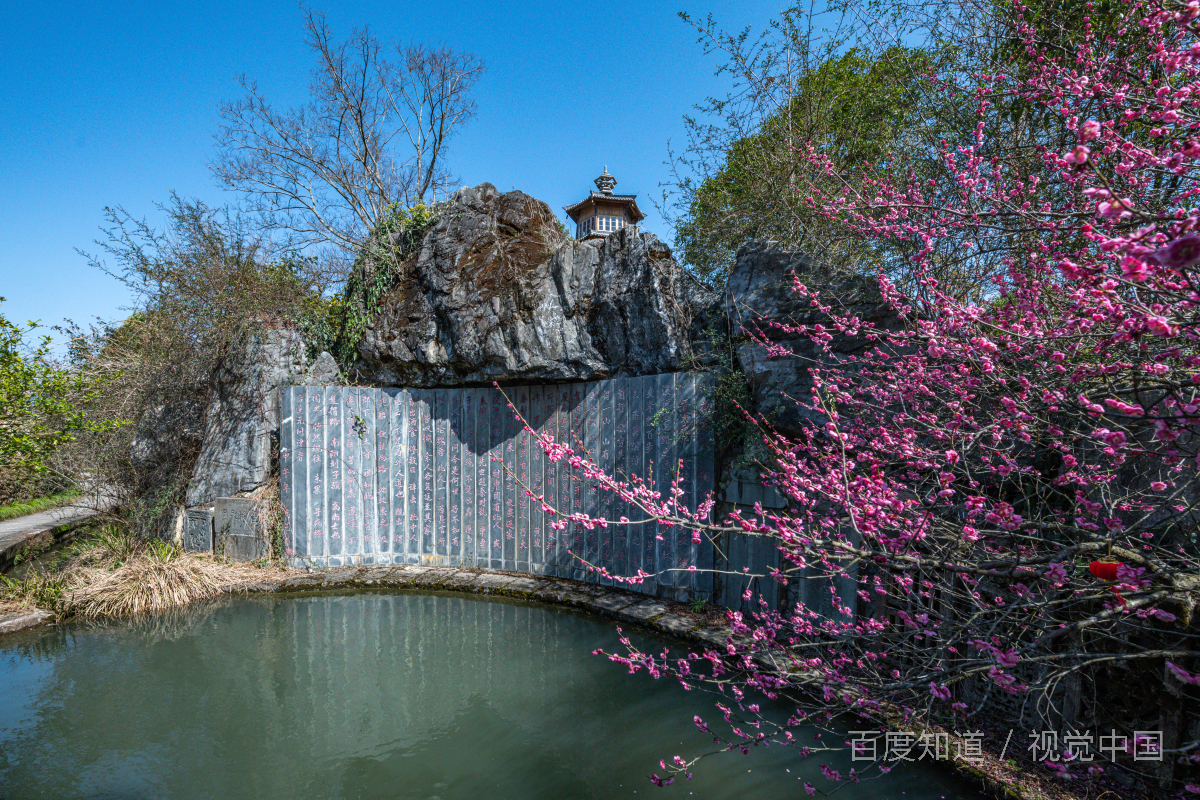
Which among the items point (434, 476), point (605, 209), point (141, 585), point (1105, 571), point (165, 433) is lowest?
point (141, 585)

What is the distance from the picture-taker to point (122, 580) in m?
4.80

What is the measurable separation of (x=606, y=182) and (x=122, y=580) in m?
10.4

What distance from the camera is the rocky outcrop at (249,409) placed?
5820mm

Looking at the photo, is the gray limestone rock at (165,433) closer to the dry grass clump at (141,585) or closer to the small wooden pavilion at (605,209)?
the dry grass clump at (141,585)

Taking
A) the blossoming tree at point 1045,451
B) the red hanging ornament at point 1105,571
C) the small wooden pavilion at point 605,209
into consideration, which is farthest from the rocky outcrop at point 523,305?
the small wooden pavilion at point 605,209

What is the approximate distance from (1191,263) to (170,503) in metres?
7.46

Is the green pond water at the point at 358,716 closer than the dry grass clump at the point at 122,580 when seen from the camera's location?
Yes

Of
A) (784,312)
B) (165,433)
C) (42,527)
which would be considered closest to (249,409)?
(165,433)

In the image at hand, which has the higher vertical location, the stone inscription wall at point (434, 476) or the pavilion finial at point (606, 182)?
the pavilion finial at point (606, 182)

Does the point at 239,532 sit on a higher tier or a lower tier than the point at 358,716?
higher

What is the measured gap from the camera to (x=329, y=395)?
5.67 metres

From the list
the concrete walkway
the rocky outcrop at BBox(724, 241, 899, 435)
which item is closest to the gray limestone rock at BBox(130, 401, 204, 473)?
the concrete walkway

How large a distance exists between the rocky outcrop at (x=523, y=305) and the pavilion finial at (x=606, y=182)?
6653 mm

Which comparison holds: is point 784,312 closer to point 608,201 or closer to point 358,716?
point 358,716
